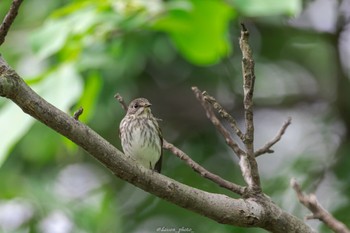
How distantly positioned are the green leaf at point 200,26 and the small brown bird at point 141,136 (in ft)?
2.42

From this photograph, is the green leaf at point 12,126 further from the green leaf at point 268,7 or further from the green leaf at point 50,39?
the green leaf at point 268,7

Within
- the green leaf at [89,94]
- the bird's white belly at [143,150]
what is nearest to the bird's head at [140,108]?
the bird's white belly at [143,150]

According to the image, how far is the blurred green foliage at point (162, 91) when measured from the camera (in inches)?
166

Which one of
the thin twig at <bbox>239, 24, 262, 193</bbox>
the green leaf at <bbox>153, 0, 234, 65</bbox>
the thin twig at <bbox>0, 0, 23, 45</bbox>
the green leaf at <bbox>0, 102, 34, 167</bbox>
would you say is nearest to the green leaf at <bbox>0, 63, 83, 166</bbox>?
the green leaf at <bbox>0, 102, 34, 167</bbox>

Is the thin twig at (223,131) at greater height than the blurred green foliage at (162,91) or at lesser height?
lesser

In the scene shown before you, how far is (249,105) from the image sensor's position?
285 centimetres

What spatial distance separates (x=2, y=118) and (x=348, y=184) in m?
2.82

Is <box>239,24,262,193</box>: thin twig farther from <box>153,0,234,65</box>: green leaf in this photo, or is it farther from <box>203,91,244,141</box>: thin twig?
<box>153,0,234,65</box>: green leaf

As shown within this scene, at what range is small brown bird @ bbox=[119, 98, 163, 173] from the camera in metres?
4.82

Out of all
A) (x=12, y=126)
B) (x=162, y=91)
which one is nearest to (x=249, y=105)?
(x=12, y=126)

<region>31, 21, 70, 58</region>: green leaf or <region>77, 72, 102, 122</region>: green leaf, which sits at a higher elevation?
<region>31, 21, 70, 58</region>: green leaf

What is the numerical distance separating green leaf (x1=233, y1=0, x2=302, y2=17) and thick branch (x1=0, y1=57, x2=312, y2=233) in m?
1.11

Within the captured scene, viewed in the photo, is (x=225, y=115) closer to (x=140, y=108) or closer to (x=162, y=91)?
(x=140, y=108)

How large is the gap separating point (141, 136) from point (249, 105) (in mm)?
2130
